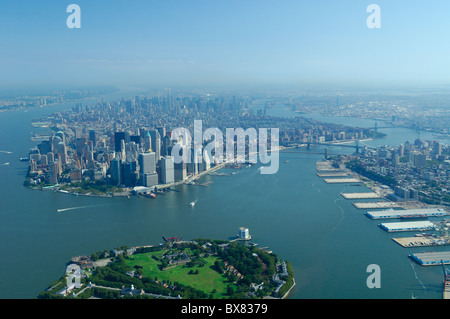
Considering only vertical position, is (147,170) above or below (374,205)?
above

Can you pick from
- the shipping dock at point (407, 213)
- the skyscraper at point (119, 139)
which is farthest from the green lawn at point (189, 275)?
the skyscraper at point (119, 139)

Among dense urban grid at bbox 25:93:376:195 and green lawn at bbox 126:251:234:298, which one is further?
dense urban grid at bbox 25:93:376:195

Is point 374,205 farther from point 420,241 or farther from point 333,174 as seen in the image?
point 333,174

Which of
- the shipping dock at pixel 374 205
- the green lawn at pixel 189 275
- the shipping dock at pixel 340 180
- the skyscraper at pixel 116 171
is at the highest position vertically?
the skyscraper at pixel 116 171

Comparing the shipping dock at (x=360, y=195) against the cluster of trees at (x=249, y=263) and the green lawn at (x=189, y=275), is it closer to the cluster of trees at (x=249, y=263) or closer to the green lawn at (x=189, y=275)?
the cluster of trees at (x=249, y=263)

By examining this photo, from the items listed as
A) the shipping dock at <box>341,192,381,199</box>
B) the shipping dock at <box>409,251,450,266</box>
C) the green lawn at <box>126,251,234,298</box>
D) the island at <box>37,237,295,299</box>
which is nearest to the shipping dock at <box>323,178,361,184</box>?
the shipping dock at <box>341,192,381,199</box>
